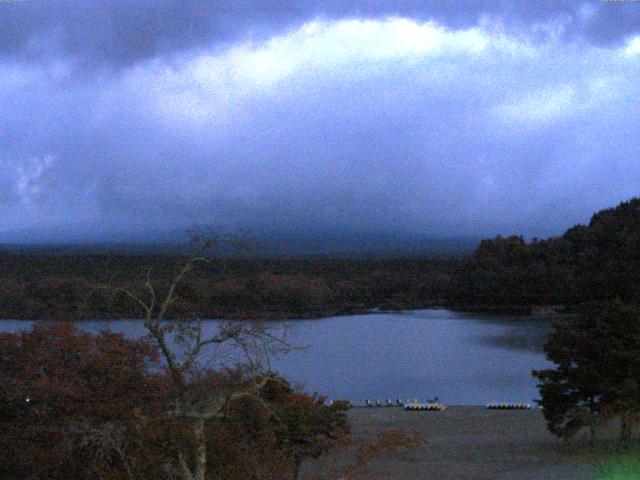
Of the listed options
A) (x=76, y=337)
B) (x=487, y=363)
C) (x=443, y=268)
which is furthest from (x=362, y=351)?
(x=443, y=268)

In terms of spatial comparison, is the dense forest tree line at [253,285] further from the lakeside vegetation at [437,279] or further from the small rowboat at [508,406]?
the small rowboat at [508,406]

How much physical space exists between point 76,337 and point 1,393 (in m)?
0.92

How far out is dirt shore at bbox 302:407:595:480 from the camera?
13016 mm

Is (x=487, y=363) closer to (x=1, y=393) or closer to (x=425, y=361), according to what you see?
(x=425, y=361)

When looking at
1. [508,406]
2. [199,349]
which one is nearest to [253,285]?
[508,406]

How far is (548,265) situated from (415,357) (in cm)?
2327

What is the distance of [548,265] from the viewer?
57.0m

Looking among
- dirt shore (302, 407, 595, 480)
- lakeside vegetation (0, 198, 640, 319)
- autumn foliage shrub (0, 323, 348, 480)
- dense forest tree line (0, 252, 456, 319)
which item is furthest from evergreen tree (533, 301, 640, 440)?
lakeside vegetation (0, 198, 640, 319)

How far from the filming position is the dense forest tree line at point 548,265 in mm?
52688

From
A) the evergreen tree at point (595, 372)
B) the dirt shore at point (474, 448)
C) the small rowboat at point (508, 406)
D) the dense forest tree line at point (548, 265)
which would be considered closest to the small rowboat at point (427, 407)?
the dirt shore at point (474, 448)

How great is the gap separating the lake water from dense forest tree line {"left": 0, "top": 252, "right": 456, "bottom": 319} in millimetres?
2091

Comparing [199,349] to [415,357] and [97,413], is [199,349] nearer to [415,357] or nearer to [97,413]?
[97,413]

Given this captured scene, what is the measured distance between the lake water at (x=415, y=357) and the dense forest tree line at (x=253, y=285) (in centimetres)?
209

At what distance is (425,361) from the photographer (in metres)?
35.8
